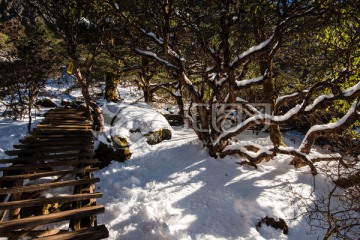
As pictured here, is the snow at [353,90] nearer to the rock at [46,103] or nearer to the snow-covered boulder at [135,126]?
the snow-covered boulder at [135,126]

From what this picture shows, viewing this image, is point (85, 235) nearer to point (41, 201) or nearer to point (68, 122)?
point (41, 201)

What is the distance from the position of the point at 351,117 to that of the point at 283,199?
3125mm

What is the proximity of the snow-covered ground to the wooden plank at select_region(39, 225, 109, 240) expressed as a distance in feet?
5.42

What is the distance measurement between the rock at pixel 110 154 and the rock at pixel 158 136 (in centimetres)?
140

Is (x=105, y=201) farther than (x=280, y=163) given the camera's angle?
No

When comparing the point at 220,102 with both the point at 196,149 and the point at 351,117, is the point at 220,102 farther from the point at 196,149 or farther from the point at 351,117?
the point at 351,117

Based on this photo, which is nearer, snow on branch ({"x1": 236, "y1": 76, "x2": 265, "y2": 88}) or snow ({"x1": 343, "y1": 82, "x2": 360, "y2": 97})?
snow ({"x1": 343, "y1": 82, "x2": 360, "y2": 97})

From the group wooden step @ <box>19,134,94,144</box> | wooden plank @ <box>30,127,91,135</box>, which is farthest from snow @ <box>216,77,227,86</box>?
wooden plank @ <box>30,127,91,135</box>

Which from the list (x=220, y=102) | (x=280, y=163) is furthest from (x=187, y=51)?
(x=280, y=163)

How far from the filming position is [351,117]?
6.78 metres

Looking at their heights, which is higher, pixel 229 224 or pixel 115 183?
pixel 115 183

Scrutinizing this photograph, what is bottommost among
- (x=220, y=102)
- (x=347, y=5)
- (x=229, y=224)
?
(x=229, y=224)

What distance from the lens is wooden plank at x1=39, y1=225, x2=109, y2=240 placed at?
9.86 feet

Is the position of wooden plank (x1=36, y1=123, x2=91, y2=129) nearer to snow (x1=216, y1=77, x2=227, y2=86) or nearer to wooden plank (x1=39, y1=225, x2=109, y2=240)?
snow (x1=216, y1=77, x2=227, y2=86)
